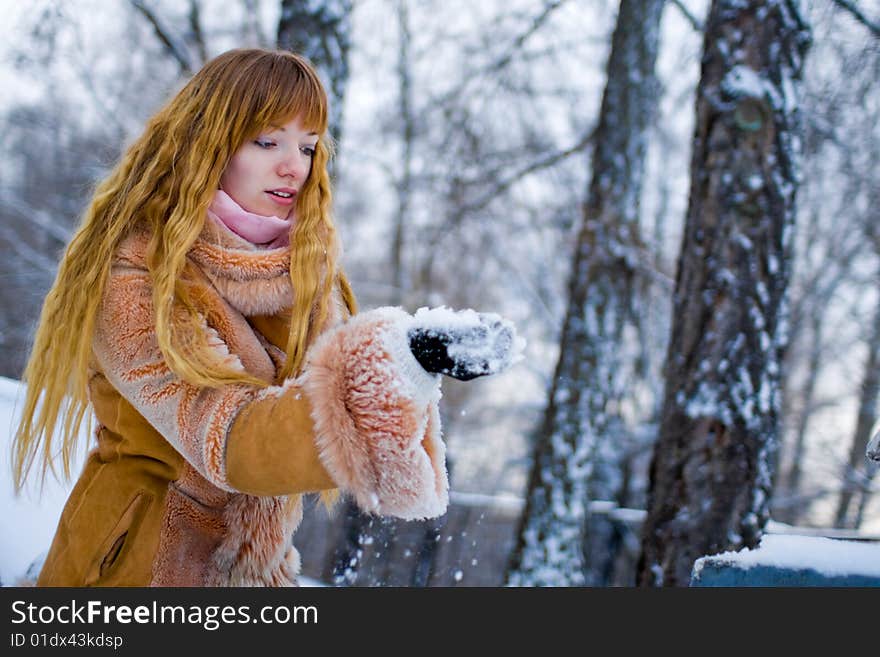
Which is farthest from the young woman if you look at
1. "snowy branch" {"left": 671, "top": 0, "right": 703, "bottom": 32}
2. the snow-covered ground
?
"snowy branch" {"left": 671, "top": 0, "right": 703, "bottom": 32}

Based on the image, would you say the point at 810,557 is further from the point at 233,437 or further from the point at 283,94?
the point at 283,94

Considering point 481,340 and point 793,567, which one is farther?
point 793,567

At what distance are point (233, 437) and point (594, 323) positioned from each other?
4951 millimetres

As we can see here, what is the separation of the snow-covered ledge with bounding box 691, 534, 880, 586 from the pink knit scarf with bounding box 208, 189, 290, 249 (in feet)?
4.08

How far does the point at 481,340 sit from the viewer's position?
1.51 meters

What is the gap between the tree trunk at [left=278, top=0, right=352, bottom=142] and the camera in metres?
4.61

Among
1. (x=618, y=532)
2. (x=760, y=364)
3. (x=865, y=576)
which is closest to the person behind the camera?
(x=865, y=576)

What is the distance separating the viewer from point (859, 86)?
4.70 m

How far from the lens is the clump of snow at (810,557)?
1.83 m

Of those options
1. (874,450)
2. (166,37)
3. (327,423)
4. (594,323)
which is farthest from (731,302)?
(166,37)

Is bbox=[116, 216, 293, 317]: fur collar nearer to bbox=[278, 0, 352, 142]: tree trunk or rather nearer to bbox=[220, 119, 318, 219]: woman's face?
bbox=[220, 119, 318, 219]: woman's face
